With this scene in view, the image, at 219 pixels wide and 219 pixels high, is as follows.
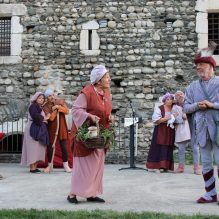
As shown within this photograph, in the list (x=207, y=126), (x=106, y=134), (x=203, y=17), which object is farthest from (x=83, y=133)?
Result: (x=203, y=17)

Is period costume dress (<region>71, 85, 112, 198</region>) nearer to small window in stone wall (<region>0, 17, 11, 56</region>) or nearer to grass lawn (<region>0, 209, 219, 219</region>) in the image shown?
grass lawn (<region>0, 209, 219, 219</region>)

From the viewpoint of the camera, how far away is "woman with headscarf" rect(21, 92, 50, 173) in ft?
28.6

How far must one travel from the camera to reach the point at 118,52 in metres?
11.3

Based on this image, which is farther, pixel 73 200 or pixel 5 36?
pixel 5 36

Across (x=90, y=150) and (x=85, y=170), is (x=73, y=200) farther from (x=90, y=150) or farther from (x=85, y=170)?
(x=90, y=150)

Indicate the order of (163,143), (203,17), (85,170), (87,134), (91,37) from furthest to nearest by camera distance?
(91,37)
(203,17)
(163,143)
(85,170)
(87,134)

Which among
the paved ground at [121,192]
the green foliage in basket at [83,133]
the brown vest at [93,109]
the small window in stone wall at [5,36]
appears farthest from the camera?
the small window in stone wall at [5,36]

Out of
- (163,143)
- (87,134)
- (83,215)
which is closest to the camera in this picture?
(83,215)

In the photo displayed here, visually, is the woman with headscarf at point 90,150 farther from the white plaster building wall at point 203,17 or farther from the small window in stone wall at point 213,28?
the small window in stone wall at point 213,28

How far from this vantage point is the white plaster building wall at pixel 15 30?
38.0 ft

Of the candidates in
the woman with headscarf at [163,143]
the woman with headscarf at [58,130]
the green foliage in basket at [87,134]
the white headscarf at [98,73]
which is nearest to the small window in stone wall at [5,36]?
the woman with headscarf at [58,130]

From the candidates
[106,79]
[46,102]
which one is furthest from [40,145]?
[106,79]

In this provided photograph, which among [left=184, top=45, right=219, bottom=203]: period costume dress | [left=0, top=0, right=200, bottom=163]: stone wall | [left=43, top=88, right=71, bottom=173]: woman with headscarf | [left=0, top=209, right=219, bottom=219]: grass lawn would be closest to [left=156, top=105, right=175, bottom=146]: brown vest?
[left=43, top=88, right=71, bottom=173]: woman with headscarf

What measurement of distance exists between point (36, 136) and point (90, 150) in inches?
137
